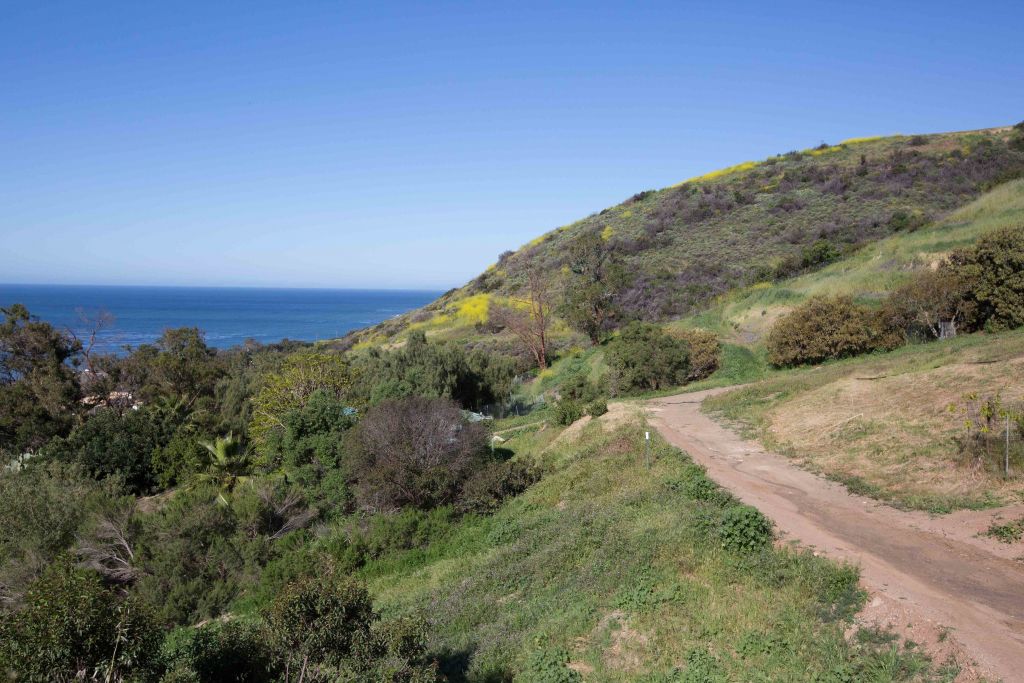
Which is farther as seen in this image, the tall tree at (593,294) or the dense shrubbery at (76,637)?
the tall tree at (593,294)

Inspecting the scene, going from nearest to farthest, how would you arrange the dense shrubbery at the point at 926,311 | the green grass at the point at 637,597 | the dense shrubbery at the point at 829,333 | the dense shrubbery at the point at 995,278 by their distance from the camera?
the green grass at the point at 637,597 → the dense shrubbery at the point at 995,278 → the dense shrubbery at the point at 926,311 → the dense shrubbery at the point at 829,333

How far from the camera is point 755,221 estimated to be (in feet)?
166

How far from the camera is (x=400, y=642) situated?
647cm

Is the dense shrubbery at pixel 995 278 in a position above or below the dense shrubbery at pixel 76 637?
above

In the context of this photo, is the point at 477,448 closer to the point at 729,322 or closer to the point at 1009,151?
the point at 729,322

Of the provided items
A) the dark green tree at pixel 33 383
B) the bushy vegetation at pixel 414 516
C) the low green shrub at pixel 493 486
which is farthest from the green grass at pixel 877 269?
the dark green tree at pixel 33 383

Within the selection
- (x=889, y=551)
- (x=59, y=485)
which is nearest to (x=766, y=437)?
(x=889, y=551)

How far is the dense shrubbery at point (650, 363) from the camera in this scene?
24.5 metres

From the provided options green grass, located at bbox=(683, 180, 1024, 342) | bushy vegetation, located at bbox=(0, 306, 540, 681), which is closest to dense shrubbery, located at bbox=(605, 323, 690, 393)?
green grass, located at bbox=(683, 180, 1024, 342)

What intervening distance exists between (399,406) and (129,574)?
24.4ft

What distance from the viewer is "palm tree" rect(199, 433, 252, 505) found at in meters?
20.8

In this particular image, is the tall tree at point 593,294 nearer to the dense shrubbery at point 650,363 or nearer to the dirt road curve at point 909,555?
the dense shrubbery at point 650,363

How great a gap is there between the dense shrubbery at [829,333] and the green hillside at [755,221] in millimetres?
14921

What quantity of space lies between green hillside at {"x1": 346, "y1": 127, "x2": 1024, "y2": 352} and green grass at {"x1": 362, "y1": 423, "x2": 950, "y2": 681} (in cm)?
2594
